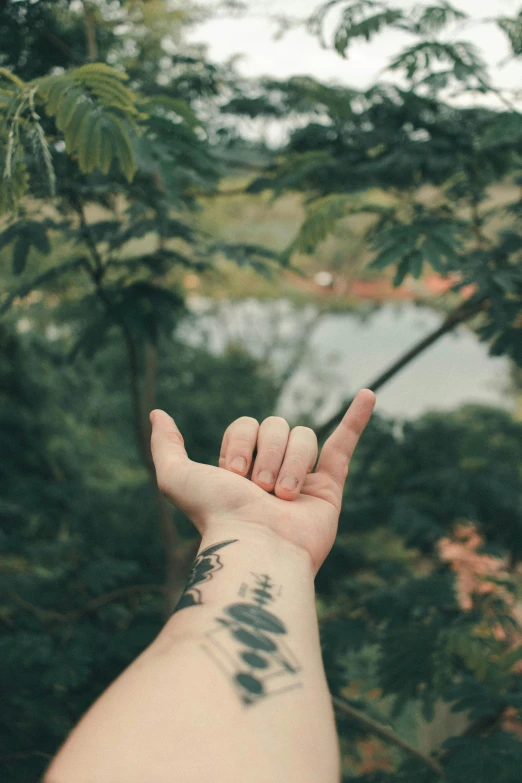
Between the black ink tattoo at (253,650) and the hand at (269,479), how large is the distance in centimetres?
23

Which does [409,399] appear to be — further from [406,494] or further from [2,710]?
[2,710]

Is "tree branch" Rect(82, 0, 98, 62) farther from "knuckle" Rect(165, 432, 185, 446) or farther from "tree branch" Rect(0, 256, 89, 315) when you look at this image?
"knuckle" Rect(165, 432, 185, 446)

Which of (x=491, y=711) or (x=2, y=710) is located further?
(x=2, y=710)

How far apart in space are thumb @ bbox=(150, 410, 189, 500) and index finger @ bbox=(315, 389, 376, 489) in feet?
1.08

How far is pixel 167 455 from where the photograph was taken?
118cm

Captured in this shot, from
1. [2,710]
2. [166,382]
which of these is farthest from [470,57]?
[166,382]

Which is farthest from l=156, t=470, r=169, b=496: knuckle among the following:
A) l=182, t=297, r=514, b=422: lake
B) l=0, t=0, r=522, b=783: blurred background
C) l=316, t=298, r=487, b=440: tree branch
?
l=182, t=297, r=514, b=422: lake

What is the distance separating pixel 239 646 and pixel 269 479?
0.43 meters

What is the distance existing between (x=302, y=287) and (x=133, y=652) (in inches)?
388

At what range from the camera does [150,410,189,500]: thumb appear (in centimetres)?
116

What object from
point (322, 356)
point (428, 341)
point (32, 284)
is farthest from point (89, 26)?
point (322, 356)

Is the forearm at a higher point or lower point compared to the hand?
lower

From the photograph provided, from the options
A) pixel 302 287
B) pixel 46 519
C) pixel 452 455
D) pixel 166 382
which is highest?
pixel 302 287

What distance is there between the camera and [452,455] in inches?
115
